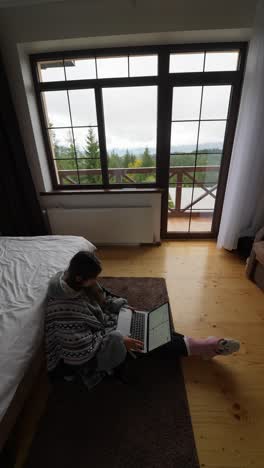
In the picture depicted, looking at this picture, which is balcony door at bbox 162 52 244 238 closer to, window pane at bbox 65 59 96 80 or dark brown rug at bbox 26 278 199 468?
window pane at bbox 65 59 96 80

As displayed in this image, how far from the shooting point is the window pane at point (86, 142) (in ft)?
7.63

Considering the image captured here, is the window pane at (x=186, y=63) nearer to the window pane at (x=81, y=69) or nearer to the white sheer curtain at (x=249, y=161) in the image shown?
the white sheer curtain at (x=249, y=161)

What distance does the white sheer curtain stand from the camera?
171 centimetres

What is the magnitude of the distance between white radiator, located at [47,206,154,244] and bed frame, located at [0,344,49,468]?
5.05ft

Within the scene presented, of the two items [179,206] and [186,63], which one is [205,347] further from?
A: [186,63]

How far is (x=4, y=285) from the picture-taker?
3.80 ft

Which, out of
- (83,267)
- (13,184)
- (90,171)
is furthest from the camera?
(90,171)

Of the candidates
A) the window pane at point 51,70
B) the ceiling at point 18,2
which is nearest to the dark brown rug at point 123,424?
the window pane at point 51,70

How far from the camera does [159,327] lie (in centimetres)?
122

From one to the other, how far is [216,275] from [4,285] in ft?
5.91

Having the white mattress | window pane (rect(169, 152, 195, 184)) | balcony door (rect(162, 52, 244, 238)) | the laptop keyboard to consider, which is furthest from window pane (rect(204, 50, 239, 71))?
the laptop keyboard

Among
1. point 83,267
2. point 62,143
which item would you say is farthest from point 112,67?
point 83,267

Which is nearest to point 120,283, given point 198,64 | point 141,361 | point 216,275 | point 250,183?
point 141,361

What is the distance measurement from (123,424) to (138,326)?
0.45 m
